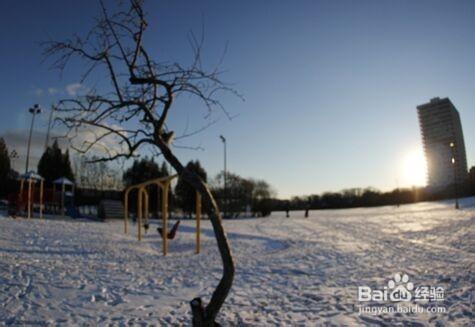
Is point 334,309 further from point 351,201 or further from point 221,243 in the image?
point 351,201

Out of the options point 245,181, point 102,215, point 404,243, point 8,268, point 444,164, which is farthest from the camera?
point 444,164

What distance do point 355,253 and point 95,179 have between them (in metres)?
61.5

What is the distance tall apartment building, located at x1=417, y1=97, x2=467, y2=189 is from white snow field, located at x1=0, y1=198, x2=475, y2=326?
277 feet

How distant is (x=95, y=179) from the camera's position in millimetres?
63250

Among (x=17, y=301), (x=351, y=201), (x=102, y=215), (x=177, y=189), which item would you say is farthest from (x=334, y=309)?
(x=351, y=201)

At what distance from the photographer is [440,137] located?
84625 mm

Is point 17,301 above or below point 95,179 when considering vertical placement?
below

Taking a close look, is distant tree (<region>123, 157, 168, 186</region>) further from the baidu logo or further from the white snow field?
the baidu logo

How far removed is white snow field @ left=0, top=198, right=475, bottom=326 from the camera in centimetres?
455

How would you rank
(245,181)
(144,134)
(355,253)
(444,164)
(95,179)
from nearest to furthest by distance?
1. (144,134)
2. (355,253)
3. (95,179)
4. (245,181)
5. (444,164)

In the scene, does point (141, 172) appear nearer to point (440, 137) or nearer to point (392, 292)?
point (392, 292)

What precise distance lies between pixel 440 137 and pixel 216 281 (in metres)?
93.9

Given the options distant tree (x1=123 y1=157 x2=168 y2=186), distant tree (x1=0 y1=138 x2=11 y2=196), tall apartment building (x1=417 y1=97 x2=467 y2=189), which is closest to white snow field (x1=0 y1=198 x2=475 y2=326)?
distant tree (x1=123 y1=157 x2=168 y2=186)

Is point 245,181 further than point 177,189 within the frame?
Yes
